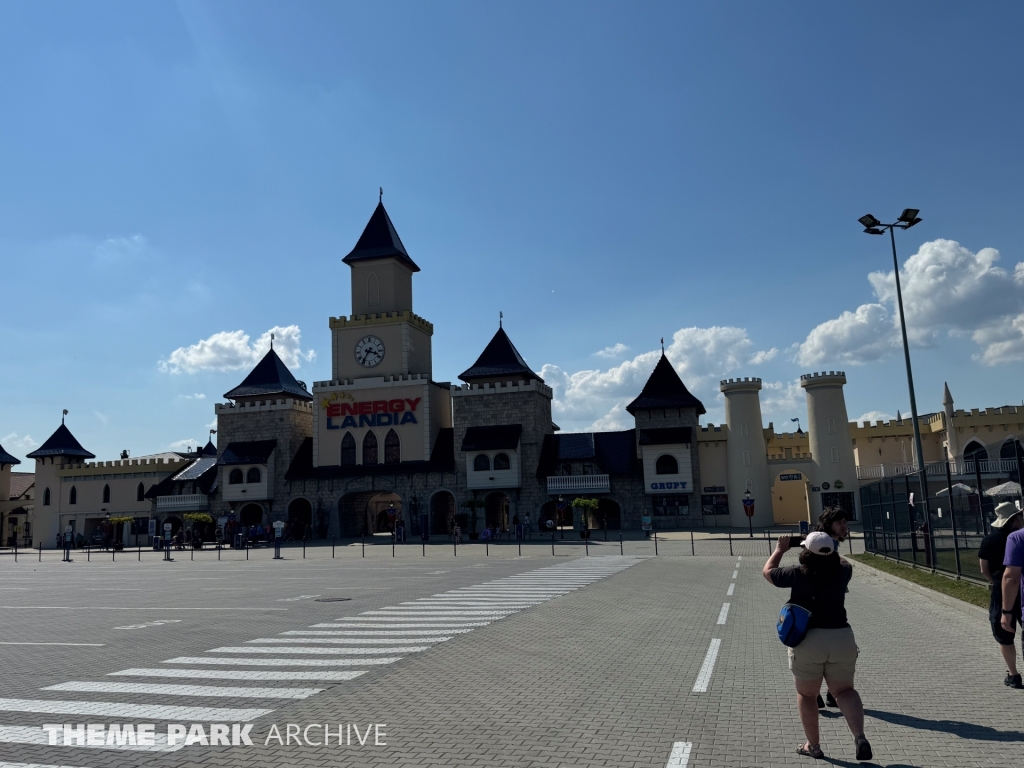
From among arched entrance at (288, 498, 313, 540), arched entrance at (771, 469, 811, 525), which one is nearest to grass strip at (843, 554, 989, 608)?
arched entrance at (771, 469, 811, 525)

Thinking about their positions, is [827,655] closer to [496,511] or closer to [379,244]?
[496,511]

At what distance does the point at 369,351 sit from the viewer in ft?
184

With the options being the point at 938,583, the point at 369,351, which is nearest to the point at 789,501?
the point at 369,351

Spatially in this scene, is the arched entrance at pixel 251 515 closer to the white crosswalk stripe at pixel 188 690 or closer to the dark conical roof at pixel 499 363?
the dark conical roof at pixel 499 363

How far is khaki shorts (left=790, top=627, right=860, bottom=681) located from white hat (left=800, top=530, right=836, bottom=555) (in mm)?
544

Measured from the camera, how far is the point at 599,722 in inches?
269

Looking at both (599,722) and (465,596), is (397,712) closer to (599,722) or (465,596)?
(599,722)

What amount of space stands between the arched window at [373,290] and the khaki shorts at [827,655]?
5338 cm

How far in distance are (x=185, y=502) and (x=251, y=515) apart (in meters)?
4.38

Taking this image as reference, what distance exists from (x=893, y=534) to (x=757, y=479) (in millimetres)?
25522

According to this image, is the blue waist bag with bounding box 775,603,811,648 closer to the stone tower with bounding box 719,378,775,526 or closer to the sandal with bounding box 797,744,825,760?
the sandal with bounding box 797,744,825,760

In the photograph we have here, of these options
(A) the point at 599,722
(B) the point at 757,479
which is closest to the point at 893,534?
(A) the point at 599,722

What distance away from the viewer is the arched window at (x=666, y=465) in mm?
48719

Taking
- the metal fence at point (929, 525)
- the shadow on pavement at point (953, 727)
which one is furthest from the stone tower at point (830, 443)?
the shadow on pavement at point (953, 727)
